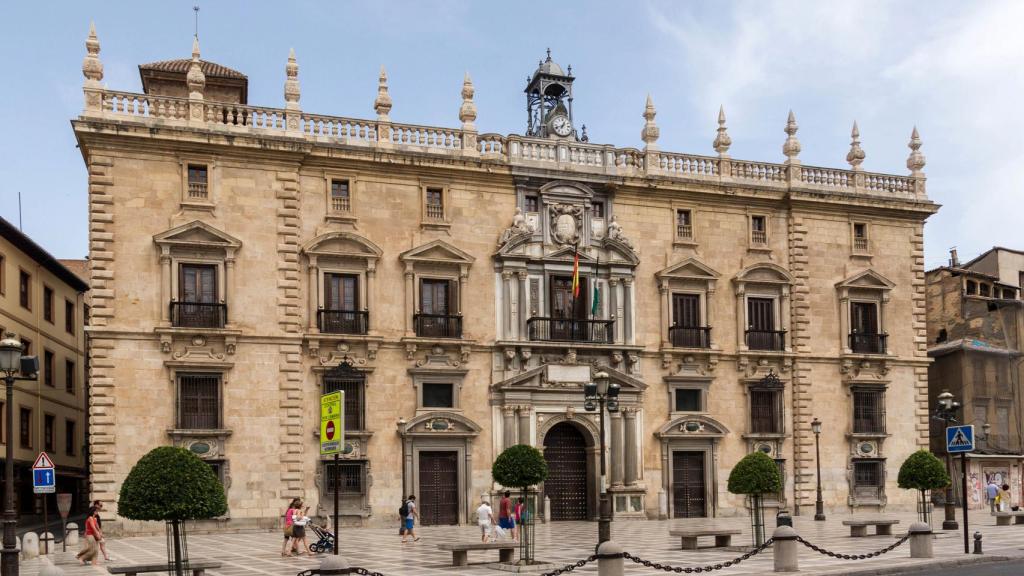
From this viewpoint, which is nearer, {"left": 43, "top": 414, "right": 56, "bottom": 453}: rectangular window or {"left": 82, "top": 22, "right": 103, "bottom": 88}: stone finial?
{"left": 82, "top": 22, "right": 103, "bottom": 88}: stone finial

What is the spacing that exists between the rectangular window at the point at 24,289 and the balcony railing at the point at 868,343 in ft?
97.0

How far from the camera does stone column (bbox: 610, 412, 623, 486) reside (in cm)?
3662

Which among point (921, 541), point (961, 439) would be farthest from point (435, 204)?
point (921, 541)

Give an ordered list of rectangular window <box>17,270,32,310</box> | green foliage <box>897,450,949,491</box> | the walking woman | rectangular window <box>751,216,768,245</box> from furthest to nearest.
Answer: rectangular window <box>17,270,32,310</box> → rectangular window <box>751,216,768,245</box> → green foliage <box>897,450,949,491</box> → the walking woman

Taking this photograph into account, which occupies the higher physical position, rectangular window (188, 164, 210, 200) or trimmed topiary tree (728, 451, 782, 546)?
rectangular window (188, 164, 210, 200)

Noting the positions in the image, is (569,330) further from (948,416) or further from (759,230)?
(948,416)

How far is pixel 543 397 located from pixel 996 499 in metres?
18.3

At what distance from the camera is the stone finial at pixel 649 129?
3884 cm

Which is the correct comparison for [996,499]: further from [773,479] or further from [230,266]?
[230,266]

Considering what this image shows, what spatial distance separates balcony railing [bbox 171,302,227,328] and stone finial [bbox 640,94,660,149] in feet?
49.7

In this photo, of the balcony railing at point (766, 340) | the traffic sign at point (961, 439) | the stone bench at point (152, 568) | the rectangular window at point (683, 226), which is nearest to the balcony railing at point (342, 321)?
the rectangular window at point (683, 226)

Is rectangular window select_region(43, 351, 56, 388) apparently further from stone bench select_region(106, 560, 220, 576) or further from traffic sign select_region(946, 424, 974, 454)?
traffic sign select_region(946, 424, 974, 454)

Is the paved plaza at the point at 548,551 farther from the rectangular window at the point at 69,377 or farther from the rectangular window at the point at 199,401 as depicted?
the rectangular window at the point at 69,377

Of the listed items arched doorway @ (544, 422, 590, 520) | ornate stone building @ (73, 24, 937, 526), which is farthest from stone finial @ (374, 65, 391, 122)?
arched doorway @ (544, 422, 590, 520)
